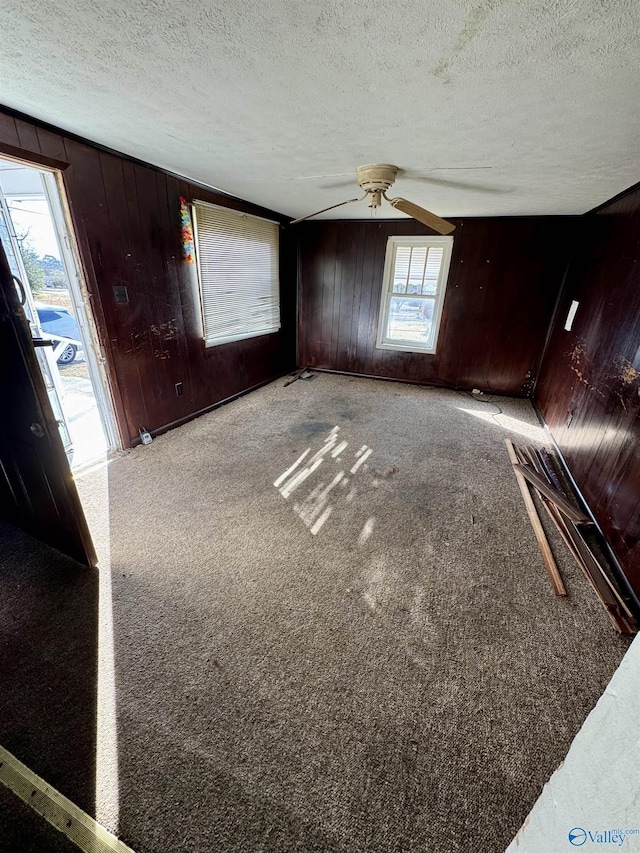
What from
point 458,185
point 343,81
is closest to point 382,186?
point 458,185

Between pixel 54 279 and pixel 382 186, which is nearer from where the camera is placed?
pixel 382 186

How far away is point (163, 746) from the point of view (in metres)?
1.16

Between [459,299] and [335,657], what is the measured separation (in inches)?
181

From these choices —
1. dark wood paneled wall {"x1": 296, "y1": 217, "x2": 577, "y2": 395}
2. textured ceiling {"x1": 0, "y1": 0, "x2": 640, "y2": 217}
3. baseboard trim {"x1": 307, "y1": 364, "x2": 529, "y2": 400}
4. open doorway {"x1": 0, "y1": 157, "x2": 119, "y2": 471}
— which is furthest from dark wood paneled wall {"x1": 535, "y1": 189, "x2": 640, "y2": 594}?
open doorway {"x1": 0, "y1": 157, "x2": 119, "y2": 471}

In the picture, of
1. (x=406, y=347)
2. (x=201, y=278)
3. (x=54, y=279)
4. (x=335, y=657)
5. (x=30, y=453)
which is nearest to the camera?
(x=335, y=657)

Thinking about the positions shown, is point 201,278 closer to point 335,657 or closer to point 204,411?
point 204,411

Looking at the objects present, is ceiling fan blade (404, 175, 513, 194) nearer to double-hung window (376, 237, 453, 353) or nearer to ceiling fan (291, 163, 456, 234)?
ceiling fan (291, 163, 456, 234)

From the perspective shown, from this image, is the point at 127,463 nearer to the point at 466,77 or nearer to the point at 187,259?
the point at 187,259

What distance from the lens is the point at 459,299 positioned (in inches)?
183

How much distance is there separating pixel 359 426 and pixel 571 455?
1.96m

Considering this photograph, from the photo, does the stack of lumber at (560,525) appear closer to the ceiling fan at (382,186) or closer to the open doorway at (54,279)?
the ceiling fan at (382,186)

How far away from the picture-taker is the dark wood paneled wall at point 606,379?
6.82 feet

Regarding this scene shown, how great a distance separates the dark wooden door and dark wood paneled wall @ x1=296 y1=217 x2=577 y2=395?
4.33 meters

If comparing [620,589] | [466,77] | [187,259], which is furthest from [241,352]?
[620,589]
